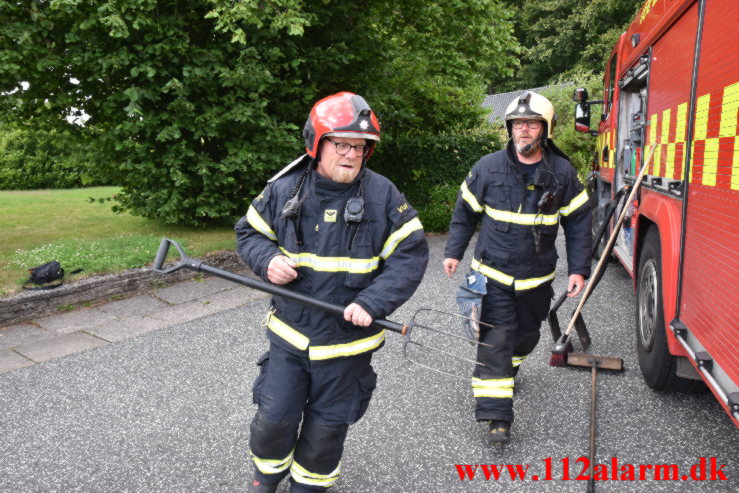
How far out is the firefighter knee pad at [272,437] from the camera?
2.30 metres

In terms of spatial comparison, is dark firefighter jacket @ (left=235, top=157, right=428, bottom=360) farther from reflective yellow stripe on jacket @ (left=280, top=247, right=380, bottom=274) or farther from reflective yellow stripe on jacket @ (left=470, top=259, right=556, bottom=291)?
reflective yellow stripe on jacket @ (left=470, top=259, right=556, bottom=291)

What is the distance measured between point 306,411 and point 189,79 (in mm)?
5275

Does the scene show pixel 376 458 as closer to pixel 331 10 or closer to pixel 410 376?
pixel 410 376

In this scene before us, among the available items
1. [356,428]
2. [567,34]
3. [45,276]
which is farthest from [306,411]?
[567,34]

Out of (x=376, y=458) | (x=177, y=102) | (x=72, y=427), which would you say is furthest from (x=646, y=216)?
(x=177, y=102)

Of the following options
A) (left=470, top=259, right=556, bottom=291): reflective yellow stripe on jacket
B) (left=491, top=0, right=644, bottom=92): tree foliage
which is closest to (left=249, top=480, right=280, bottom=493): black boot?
(left=470, top=259, right=556, bottom=291): reflective yellow stripe on jacket

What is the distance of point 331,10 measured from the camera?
779cm

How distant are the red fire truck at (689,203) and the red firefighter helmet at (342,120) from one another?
1450mm

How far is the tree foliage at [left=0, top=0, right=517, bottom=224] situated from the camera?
6.00 m

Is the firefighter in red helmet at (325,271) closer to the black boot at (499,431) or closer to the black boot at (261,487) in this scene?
the black boot at (261,487)

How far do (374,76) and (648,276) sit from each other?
20.6 feet

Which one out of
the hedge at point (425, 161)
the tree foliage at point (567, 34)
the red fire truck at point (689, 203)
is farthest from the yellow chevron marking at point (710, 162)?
the tree foliage at point (567, 34)

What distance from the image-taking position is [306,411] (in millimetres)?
2406

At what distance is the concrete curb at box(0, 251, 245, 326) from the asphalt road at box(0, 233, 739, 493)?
106cm
